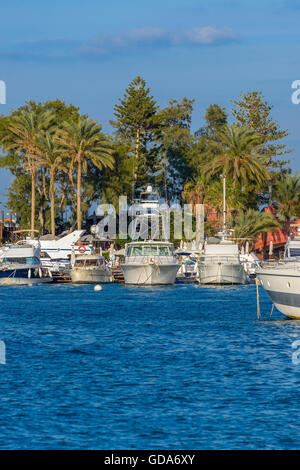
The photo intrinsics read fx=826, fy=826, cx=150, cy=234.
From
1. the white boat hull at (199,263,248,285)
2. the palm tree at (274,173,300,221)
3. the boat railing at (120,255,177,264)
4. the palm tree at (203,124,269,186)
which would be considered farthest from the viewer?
the palm tree at (274,173,300,221)

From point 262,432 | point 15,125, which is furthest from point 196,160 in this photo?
point 262,432

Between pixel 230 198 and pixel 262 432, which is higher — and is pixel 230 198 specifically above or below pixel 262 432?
above

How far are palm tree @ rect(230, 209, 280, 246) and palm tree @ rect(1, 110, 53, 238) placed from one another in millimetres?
28016

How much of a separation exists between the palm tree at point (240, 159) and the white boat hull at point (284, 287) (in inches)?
2702

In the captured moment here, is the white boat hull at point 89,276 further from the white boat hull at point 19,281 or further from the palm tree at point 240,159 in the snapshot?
the palm tree at point 240,159

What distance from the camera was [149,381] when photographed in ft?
89.6

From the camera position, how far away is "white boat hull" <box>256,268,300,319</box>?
3847cm

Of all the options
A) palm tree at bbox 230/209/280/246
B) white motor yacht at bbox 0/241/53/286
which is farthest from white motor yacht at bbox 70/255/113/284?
palm tree at bbox 230/209/280/246

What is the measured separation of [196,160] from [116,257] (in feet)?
110

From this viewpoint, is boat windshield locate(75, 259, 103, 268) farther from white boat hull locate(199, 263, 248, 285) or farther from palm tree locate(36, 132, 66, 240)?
palm tree locate(36, 132, 66, 240)

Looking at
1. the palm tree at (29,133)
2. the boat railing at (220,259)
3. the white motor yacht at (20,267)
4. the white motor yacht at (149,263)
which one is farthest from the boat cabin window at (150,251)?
the palm tree at (29,133)

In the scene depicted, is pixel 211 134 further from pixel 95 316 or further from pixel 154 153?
pixel 95 316

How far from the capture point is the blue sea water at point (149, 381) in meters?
20.3

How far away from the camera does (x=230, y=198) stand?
110m
